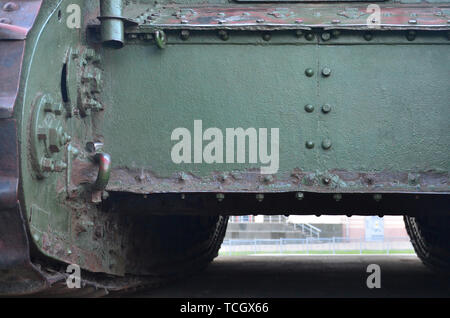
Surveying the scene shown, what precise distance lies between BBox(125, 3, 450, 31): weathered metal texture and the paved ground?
7.36 feet

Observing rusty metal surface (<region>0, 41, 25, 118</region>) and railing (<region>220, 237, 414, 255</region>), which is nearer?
rusty metal surface (<region>0, 41, 25, 118</region>)

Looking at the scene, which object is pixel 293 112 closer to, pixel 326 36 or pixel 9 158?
pixel 326 36

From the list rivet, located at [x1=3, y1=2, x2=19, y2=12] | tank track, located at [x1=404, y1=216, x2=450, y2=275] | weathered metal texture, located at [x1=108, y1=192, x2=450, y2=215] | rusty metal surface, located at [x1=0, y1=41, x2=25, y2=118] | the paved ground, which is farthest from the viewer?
tank track, located at [x1=404, y1=216, x2=450, y2=275]

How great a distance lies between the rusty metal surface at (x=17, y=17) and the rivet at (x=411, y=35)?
2.19 m

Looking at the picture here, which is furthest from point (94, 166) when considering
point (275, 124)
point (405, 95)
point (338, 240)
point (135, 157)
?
point (338, 240)

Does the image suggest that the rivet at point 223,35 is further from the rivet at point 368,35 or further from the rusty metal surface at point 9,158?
the rusty metal surface at point 9,158

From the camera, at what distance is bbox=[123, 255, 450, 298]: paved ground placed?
499 centimetres

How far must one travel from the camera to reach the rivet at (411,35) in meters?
3.61

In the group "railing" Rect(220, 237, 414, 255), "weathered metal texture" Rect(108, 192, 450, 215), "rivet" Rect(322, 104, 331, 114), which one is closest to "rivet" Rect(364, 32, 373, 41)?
"rivet" Rect(322, 104, 331, 114)

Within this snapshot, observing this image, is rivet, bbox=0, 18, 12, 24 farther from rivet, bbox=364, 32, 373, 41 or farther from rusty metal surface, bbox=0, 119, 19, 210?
rivet, bbox=364, 32, 373, 41

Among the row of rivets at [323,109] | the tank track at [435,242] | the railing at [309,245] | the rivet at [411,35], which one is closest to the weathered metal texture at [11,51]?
the row of rivets at [323,109]

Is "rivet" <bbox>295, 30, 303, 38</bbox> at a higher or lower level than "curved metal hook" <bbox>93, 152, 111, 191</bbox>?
higher

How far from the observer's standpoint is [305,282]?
5805mm

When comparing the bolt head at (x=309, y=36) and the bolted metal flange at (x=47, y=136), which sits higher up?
the bolt head at (x=309, y=36)
